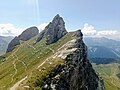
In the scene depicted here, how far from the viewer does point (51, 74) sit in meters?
158

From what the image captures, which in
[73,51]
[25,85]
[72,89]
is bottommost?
[72,89]

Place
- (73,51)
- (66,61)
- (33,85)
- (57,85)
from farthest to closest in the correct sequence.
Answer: (73,51) < (66,61) < (57,85) < (33,85)

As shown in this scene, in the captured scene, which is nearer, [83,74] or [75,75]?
[75,75]

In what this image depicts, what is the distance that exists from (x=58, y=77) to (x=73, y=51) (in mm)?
38410

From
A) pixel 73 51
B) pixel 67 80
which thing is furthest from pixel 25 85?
pixel 73 51

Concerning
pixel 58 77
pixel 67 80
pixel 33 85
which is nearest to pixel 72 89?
pixel 67 80

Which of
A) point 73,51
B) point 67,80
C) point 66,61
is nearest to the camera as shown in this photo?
point 67,80

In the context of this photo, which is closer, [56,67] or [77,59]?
[56,67]

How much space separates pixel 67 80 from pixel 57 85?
14.6m

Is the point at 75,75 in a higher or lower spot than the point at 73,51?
lower

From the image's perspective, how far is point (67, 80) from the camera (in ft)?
539

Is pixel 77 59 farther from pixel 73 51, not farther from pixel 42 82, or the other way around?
pixel 42 82

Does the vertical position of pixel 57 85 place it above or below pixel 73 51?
below

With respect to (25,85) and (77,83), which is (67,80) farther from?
(25,85)
